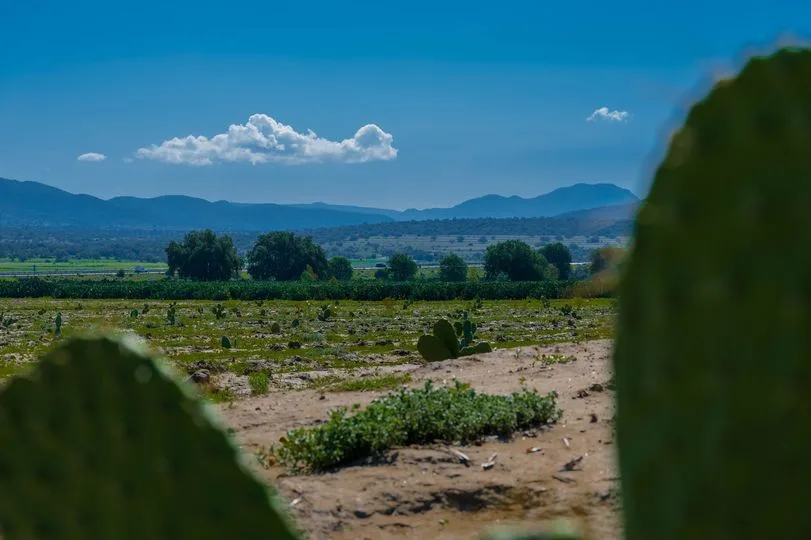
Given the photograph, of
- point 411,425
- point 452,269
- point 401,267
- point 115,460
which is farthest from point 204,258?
point 115,460

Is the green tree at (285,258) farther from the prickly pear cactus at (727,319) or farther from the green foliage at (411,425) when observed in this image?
the prickly pear cactus at (727,319)

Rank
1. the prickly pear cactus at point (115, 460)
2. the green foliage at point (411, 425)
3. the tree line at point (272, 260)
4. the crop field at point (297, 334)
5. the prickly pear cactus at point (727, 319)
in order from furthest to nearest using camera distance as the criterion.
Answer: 1. the tree line at point (272, 260)
2. the crop field at point (297, 334)
3. the green foliage at point (411, 425)
4. the prickly pear cactus at point (115, 460)
5. the prickly pear cactus at point (727, 319)

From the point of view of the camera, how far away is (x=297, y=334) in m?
37.2

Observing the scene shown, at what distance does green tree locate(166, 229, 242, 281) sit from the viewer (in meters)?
108

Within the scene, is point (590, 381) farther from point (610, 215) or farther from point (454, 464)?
point (610, 215)

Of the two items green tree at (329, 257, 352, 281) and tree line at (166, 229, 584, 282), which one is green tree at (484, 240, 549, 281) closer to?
tree line at (166, 229, 584, 282)

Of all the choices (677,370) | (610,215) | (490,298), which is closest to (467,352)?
(610,215)

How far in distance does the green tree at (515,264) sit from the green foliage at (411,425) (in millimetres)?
88823

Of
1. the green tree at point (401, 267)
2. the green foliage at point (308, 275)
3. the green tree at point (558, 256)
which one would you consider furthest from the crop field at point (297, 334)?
the green tree at point (558, 256)

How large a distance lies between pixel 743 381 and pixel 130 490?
0.82 meters

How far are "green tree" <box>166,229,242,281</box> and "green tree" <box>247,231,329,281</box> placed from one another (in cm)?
319

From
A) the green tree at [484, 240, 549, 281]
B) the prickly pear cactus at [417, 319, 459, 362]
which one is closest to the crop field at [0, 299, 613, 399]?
the prickly pear cactus at [417, 319, 459, 362]

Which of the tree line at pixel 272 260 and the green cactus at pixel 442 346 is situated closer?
the green cactus at pixel 442 346

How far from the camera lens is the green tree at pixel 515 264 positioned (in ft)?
330
